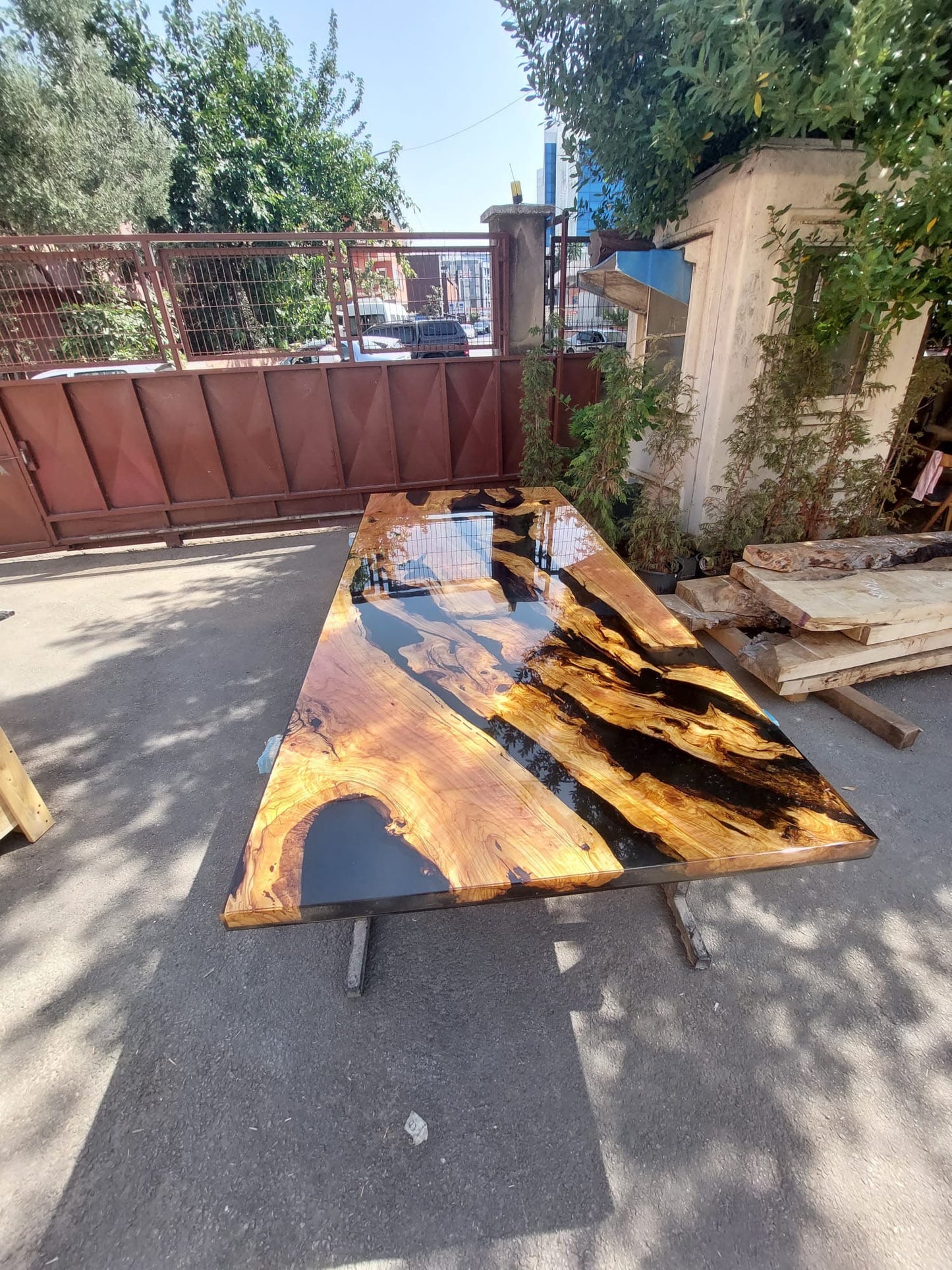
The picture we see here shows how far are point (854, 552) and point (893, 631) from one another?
73 centimetres

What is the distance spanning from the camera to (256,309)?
5711mm

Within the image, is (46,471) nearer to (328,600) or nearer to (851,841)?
(328,600)

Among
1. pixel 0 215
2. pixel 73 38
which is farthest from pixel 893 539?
pixel 73 38

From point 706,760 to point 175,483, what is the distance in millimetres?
5603

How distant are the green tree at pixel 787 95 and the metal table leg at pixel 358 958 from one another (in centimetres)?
366

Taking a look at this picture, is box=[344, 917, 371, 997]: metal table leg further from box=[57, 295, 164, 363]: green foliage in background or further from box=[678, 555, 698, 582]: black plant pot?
box=[57, 295, 164, 363]: green foliage in background

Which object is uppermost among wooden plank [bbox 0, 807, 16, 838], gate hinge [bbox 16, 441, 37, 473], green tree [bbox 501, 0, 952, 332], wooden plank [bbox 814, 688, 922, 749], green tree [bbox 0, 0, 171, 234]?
green tree [bbox 0, 0, 171, 234]

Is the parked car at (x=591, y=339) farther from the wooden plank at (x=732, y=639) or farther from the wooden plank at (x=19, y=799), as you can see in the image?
the wooden plank at (x=19, y=799)

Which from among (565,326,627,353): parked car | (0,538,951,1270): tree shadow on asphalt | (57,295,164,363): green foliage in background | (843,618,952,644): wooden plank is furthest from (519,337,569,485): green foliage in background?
(0,538,951,1270): tree shadow on asphalt

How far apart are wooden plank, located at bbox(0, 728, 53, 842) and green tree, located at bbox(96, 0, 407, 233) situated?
43.6ft

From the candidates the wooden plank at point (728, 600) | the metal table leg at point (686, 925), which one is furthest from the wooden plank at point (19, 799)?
the wooden plank at point (728, 600)

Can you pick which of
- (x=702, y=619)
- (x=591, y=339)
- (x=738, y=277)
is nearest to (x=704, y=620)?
(x=702, y=619)

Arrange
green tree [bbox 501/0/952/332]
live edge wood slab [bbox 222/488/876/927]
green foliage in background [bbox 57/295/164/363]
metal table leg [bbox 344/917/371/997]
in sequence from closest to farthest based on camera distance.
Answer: live edge wood slab [bbox 222/488/876/927] < metal table leg [bbox 344/917/371/997] < green tree [bbox 501/0/952/332] < green foliage in background [bbox 57/295/164/363]

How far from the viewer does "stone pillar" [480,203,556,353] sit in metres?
5.09
